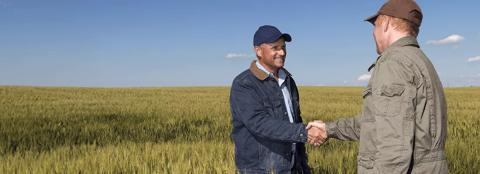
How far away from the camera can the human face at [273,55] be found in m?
3.81

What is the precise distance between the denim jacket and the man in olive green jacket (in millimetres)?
982

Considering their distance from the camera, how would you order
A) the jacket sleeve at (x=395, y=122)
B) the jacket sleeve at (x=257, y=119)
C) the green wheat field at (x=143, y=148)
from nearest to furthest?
the jacket sleeve at (x=395, y=122) → the jacket sleeve at (x=257, y=119) → the green wheat field at (x=143, y=148)

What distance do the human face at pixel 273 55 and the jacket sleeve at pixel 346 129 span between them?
638mm

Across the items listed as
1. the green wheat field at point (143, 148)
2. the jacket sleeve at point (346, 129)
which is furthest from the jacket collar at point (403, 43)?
the green wheat field at point (143, 148)

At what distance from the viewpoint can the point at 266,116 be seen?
371 cm

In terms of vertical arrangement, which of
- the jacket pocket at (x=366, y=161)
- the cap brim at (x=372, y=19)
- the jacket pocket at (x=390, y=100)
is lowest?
the jacket pocket at (x=366, y=161)

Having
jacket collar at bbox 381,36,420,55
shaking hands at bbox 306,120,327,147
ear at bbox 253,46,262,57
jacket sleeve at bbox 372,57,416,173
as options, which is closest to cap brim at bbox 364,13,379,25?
jacket collar at bbox 381,36,420,55

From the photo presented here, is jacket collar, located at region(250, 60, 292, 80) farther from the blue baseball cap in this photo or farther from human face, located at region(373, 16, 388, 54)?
human face, located at region(373, 16, 388, 54)

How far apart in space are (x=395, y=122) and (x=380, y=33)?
0.62m

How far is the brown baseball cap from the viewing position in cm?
274

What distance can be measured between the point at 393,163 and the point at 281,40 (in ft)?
5.43

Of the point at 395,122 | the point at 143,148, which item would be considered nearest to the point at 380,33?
the point at 395,122

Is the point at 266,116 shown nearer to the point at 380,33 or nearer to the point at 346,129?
the point at 346,129

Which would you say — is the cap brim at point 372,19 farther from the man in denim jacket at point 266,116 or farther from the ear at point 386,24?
the man in denim jacket at point 266,116
